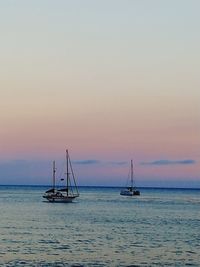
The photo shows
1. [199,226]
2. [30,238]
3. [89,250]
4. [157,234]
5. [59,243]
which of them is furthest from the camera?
[199,226]

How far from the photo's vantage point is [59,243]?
5641 centimetres

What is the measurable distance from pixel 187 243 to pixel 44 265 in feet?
64.1

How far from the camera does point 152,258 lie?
155 feet

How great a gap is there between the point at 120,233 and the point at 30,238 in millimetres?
11470

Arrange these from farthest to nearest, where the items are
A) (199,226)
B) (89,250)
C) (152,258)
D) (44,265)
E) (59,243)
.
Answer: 1. (199,226)
2. (59,243)
3. (89,250)
4. (152,258)
5. (44,265)

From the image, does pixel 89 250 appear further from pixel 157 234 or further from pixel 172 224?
pixel 172 224

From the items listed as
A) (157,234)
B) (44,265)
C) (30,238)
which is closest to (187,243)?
(157,234)

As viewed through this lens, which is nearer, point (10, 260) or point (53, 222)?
point (10, 260)

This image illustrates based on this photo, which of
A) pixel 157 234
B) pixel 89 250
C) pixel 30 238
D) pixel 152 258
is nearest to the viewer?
pixel 152 258

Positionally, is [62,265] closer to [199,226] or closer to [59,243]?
[59,243]

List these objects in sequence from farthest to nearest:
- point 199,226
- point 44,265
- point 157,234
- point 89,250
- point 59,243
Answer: point 199,226
point 157,234
point 59,243
point 89,250
point 44,265

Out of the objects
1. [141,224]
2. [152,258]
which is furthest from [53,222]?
[152,258]

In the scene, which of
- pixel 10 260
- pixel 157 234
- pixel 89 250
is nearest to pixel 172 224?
pixel 157 234

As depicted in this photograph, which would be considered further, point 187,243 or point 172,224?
point 172,224
